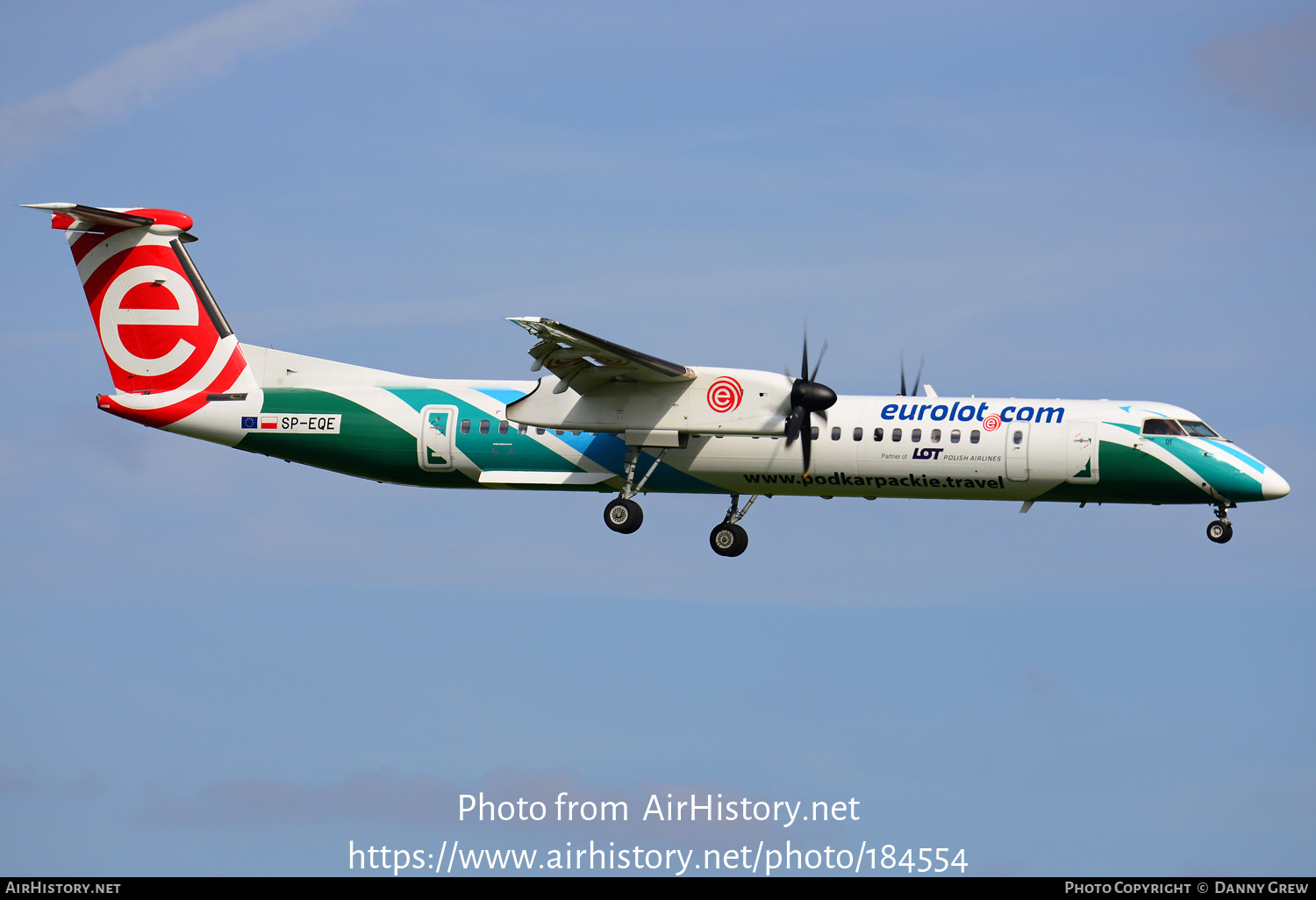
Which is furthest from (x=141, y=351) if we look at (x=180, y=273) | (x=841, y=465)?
(x=841, y=465)

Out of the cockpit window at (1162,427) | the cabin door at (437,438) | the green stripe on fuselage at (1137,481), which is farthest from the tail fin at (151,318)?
the cockpit window at (1162,427)

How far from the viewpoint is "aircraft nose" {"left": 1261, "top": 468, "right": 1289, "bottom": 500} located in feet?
93.2

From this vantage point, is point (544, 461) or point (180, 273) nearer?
point (544, 461)

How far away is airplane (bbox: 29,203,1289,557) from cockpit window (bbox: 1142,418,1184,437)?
0.08 ft

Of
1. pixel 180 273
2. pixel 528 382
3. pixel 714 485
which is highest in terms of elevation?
pixel 180 273

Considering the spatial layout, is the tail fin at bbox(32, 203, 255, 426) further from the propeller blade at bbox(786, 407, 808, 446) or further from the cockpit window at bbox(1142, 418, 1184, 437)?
the cockpit window at bbox(1142, 418, 1184, 437)

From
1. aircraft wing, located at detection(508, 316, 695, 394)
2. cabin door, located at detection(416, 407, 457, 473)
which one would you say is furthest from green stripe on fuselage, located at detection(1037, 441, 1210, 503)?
cabin door, located at detection(416, 407, 457, 473)

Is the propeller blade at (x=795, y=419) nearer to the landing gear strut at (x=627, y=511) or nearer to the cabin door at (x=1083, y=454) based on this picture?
the landing gear strut at (x=627, y=511)

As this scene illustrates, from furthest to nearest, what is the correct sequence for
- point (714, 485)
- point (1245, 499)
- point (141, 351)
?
point (141, 351) → point (714, 485) → point (1245, 499)

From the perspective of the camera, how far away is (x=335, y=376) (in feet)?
107

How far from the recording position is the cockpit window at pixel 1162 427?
2881 centimetres

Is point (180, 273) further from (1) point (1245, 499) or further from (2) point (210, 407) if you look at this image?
(1) point (1245, 499)

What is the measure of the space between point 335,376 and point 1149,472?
55.1 feet

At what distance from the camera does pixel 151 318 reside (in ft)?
109
